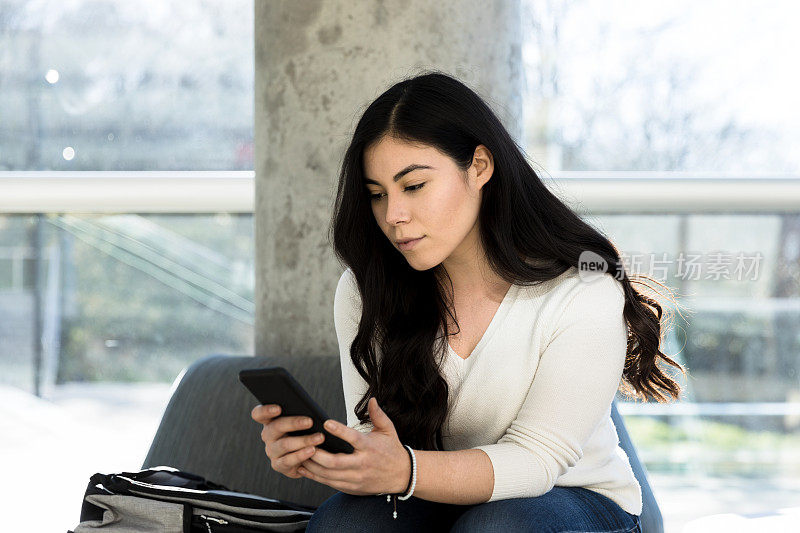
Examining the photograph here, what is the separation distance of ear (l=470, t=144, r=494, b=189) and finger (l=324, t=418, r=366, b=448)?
55 centimetres

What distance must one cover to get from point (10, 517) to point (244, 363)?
1.11m

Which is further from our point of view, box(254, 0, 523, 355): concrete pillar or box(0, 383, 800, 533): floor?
box(0, 383, 800, 533): floor

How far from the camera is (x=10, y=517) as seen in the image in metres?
2.58

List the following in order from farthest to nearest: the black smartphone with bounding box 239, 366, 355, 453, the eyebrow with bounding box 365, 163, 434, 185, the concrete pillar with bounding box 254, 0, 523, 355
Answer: the concrete pillar with bounding box 254, 0, 523, 355
the eyebrow with bounding box 365, 163, 434, 185
the black smartphone with bounding box 239, 366, 355, 453

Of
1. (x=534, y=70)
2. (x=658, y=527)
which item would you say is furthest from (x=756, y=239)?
(x=658, y=527)

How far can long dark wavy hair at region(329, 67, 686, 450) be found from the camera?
1.50 metres

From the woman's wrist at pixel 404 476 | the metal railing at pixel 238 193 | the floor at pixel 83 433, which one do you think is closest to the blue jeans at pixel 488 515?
the woman's wrist at pixel 404 476

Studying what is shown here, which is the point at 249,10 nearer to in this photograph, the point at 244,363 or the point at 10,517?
the point at 244,363

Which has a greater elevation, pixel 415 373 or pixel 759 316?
pixel 415 373

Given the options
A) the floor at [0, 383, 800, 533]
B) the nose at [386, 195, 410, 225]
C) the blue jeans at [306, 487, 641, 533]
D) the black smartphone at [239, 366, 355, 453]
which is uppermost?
the nose at [386, 195, 410, 225]

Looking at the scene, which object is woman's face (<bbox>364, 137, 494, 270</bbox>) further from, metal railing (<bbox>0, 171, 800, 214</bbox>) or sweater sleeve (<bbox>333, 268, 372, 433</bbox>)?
metal railing (<bbox>0, 171, 800, 214</bbox>)

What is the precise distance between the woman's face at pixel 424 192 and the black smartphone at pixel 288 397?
393 millimetres

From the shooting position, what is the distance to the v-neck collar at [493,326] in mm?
1559

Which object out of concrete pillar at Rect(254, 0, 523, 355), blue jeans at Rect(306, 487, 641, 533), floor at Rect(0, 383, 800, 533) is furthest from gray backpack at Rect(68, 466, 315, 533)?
floor at Rect(0, 383, 800, 533)
